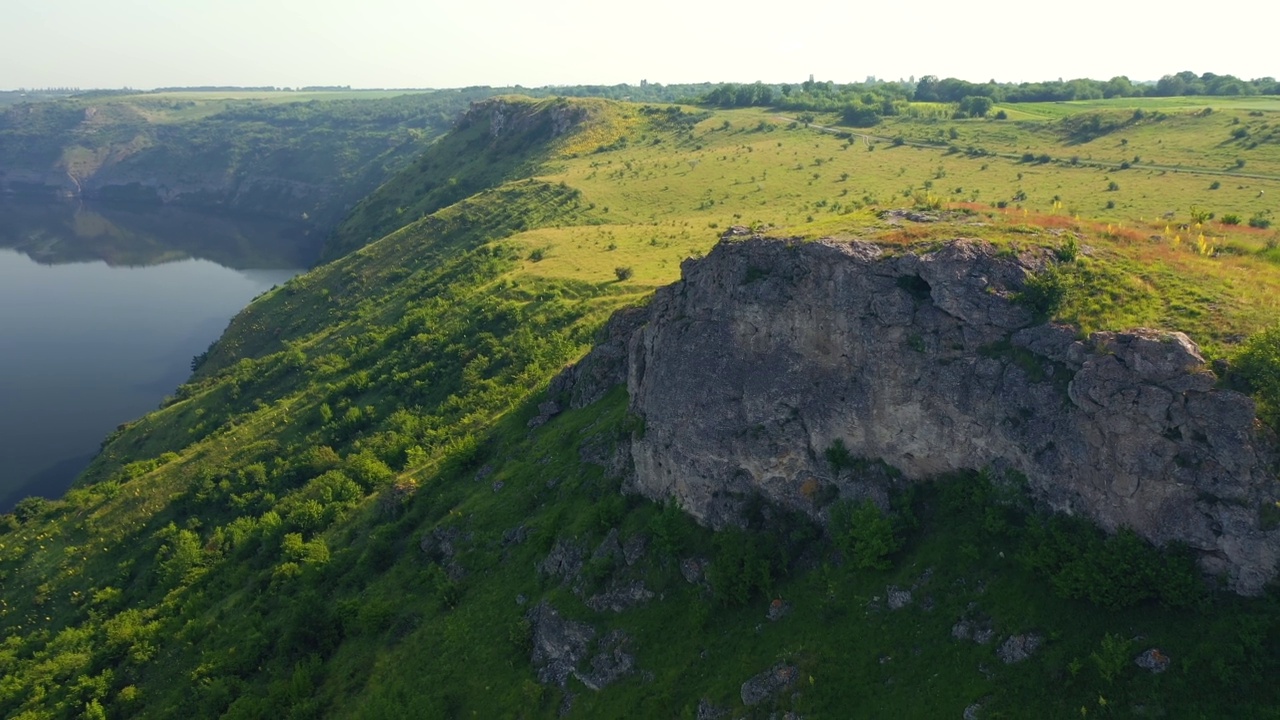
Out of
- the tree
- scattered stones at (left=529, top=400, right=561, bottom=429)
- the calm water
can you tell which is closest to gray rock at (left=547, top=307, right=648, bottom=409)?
scattered stones at (left=529, top=400, right=561, bottom=429)

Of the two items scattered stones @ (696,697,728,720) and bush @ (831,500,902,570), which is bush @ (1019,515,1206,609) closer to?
bush @ (831,500,902,570)

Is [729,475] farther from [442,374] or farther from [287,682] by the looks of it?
[442,374]

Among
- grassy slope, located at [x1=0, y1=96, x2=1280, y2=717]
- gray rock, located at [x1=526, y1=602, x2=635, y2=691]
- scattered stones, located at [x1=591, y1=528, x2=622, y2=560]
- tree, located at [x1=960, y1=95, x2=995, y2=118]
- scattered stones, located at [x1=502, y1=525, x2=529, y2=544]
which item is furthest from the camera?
tree, located at [x1=960, y1=95, x2=995, y2=118]

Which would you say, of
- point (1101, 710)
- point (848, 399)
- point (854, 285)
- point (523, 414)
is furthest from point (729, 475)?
point (523, 414)

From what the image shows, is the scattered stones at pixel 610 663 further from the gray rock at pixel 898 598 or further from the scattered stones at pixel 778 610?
the gray rock at pixel 898 598

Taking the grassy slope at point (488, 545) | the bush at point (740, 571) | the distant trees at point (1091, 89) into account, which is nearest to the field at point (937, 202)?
the grassy slope at point (488, 545)

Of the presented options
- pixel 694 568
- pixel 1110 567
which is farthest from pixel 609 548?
pixel 1110 567

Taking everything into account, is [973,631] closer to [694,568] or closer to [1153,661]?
[1153,661]
